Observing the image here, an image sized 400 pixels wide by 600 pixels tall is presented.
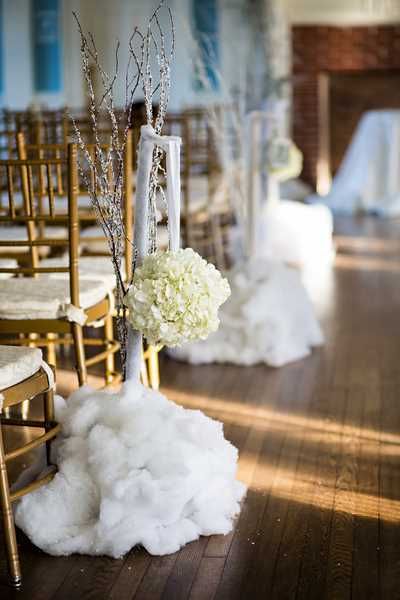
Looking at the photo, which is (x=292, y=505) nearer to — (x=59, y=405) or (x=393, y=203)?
(x=59, y=405)

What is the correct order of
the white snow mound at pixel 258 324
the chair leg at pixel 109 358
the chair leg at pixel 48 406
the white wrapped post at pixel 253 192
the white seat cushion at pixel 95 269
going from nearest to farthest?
the chair leg at pixel 48 406, the white seat cushion at pixel 95 269, the chair leg at pixel 109 358, the white snow mound at pixel 258 324, the white wrapped post at pixel 253 192

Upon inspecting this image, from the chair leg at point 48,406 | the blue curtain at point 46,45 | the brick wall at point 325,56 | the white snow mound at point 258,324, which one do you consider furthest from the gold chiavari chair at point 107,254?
the brick wall at point 325,56

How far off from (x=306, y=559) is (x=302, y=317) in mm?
2272

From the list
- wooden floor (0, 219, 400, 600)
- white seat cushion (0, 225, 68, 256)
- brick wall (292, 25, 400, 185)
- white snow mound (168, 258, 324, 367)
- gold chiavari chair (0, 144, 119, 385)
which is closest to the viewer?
wooden floor (0, 219, 400, 600)

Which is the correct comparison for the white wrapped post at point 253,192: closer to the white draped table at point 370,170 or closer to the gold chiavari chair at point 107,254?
the gold chiavari chair at point 107,254

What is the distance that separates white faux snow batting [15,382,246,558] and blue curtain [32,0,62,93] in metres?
7.05

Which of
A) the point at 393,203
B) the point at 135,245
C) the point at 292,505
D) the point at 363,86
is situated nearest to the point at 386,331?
the point at 292,505

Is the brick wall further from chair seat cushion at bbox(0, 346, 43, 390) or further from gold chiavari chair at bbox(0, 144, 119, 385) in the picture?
chair seat cushion at bbox(0, 346, 43, 390)

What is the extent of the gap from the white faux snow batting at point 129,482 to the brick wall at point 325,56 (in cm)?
814

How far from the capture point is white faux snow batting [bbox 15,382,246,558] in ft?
8.46

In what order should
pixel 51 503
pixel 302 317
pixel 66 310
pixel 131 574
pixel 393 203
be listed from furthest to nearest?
pixel 393 203 → pixel 302 317 → pixel 66 310 → pixel 51 503 → pixel 131 574

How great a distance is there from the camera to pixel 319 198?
405 inches

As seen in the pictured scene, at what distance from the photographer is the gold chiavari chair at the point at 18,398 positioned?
8.03 ft

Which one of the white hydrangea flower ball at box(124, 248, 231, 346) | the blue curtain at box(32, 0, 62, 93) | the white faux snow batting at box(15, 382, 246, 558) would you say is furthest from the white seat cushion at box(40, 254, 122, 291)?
the blue curtain at box(32, 0, 62, 93)
